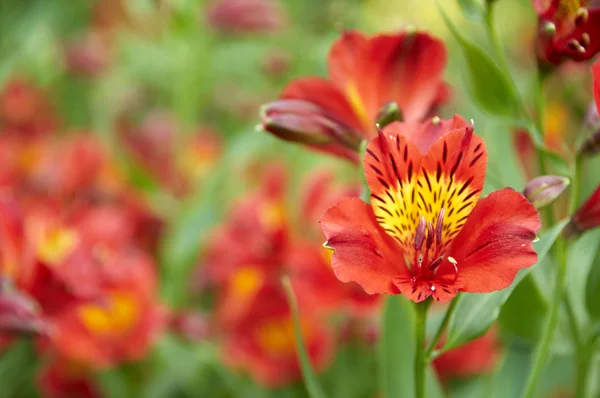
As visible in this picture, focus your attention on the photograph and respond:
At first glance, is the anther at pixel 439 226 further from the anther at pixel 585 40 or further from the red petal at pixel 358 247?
the anther at pixel 585 40

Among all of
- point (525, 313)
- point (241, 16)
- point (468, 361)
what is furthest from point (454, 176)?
point (241, 16)

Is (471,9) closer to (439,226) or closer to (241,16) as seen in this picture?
(439,226)

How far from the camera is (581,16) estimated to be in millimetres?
495

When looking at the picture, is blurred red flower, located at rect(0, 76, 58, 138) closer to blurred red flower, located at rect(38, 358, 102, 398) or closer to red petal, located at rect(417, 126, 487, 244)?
blurred red flower, located at rect(38, 358, 102, 398)

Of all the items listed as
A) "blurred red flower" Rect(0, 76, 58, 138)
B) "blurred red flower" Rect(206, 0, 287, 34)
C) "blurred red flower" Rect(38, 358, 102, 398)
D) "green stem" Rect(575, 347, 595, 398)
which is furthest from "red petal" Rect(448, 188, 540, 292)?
"blurred red flower" Rect(0, 76, 58, 138)

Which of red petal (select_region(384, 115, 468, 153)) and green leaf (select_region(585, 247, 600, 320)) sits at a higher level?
red petal (select_region(384, 115, 468, 153))

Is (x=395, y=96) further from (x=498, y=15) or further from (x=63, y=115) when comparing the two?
(x=498, y=15)

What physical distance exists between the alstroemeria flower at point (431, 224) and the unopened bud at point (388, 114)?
56 mm

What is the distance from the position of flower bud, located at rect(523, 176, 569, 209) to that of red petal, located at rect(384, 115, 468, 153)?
7 cm

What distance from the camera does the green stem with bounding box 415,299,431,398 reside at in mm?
482

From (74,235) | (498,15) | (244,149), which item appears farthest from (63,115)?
(498,15)

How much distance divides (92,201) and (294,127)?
0.63 meters

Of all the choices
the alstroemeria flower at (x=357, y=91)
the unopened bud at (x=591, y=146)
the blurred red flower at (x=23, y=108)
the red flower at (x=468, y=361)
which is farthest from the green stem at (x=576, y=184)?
the blurred red flower at (x=23, y=108)

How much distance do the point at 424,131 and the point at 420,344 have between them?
140 mm
